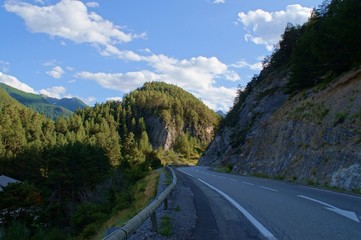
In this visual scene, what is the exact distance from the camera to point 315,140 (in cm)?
2580

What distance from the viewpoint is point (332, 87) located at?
29.4m

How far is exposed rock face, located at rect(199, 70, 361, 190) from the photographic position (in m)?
20.3

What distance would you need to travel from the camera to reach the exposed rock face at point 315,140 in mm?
20252

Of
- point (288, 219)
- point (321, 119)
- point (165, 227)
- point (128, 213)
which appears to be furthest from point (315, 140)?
point (165, 227)

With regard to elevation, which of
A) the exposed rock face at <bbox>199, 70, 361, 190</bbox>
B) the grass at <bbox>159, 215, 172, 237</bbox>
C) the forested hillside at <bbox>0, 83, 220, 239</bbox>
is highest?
the exposed rock face at <bbox>199, 70, 361, 190</bbox>

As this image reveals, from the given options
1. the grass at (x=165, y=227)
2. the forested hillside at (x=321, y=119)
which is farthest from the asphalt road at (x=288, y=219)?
the forested hillside at (x=321, y=119)

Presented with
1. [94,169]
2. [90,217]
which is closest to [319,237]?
[90,217]

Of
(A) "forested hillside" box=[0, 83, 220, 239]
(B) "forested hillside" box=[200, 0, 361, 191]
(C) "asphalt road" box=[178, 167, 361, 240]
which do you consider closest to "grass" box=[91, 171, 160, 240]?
(A) "forested hillside" box=[0, 83, 220, 239]

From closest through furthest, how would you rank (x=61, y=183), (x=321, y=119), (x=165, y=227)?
(x=165, y=227) < (x=321, y=119) < (x=61, y=183)

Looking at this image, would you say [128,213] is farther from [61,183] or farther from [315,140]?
[61,183]

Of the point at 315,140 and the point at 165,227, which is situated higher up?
the point at 315,140

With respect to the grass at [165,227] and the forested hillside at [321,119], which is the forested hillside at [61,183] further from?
the grass at [165,227]

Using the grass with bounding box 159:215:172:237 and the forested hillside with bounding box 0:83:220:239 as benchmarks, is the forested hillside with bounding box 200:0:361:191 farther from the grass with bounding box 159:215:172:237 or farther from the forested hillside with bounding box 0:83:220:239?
the grass with bounding box 159:215:172:237

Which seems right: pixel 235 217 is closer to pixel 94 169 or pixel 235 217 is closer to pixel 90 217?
pixel 90 217
